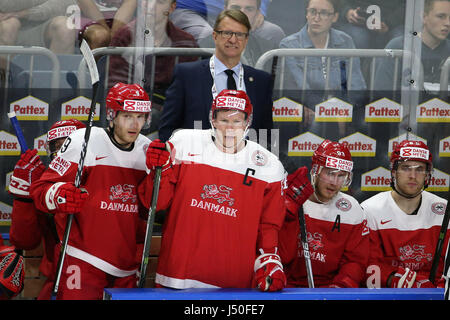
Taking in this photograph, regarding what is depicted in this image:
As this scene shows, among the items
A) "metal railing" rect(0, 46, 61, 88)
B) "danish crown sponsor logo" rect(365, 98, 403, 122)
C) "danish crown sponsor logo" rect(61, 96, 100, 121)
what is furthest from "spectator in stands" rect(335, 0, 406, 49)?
"metal railing" rect(0, 46, 61, 88)

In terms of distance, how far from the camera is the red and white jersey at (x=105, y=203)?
13.6ft

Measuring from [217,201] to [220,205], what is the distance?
26mm

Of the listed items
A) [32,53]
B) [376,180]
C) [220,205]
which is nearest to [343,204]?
[376,180]

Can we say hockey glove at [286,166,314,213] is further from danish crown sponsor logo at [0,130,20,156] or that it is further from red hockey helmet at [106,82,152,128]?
danish crown sponsor logo at [0,130,20,156]

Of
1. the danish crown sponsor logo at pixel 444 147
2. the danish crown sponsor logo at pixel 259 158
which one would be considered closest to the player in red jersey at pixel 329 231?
the danish crown sponsor logo at pixel 259 158

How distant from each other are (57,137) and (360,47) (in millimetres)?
2154

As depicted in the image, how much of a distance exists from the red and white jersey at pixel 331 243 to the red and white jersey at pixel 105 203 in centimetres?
97

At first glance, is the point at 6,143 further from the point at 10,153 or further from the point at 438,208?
the point at 438,208

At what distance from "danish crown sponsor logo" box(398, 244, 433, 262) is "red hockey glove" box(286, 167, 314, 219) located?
2.46 ft

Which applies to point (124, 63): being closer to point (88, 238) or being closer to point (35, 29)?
point (35, 29)

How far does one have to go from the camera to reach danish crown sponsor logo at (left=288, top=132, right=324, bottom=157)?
5.27 meters

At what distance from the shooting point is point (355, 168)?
5.29 metres
